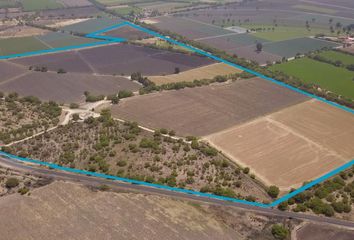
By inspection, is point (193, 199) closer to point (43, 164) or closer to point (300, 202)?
point (300, 202)

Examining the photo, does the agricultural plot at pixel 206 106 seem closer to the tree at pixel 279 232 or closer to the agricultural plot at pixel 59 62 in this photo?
the agricultural plot at pixel 59 62

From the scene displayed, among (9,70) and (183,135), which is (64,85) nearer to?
(9,70)

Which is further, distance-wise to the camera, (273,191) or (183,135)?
(183,135)

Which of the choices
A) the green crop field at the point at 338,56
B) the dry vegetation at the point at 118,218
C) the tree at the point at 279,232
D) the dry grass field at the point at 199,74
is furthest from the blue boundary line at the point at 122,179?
the green crop field at the point at 338,56

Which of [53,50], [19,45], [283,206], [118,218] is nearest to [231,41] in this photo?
[53,50]

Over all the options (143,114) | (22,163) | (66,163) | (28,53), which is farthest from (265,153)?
(28,53)

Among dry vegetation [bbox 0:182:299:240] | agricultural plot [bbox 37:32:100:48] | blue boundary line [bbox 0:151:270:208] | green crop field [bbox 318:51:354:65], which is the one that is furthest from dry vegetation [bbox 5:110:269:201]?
green crop field [bbox 318:51:354:65]

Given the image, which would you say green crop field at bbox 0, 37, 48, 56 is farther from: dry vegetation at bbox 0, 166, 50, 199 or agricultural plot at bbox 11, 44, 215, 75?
dry vegetation at bbox 0, 166, 50, 199
